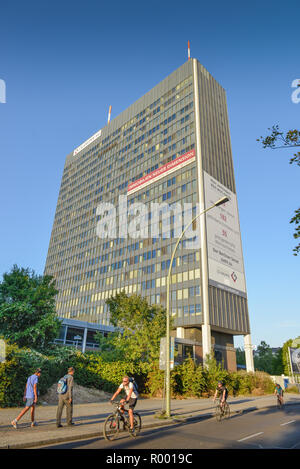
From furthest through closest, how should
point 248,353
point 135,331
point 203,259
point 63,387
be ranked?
point 248,353, point 203,259, point 135,331, point 63,387

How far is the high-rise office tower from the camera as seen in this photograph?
51.6 m

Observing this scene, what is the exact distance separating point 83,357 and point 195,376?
30.8ft

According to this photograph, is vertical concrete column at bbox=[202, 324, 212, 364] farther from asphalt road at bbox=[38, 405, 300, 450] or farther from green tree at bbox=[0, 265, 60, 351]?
asphalt road at bbox=[38, 405, 300, 450]

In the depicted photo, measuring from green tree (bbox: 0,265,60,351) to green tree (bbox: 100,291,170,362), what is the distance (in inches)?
210

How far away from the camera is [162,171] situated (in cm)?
6425

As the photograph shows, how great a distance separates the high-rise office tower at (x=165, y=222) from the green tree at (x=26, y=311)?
30.3 m

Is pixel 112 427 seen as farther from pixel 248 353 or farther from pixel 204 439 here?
pixel 248 353

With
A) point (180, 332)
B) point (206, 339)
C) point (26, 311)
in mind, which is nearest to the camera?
point (26, 311)

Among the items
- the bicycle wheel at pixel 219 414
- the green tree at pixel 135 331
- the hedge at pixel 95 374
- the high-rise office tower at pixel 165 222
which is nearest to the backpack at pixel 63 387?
the hedge at pixel 95 374

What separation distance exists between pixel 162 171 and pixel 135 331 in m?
44.6

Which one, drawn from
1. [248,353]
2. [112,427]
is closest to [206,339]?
[248,353]

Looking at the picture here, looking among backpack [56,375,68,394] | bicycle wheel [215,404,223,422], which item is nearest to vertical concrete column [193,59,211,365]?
bicycle wheel [215,404,223,422]

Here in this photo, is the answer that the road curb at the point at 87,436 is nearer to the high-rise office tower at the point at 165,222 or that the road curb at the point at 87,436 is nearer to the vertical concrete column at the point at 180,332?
the high-rise office tower at the point at 165,222
